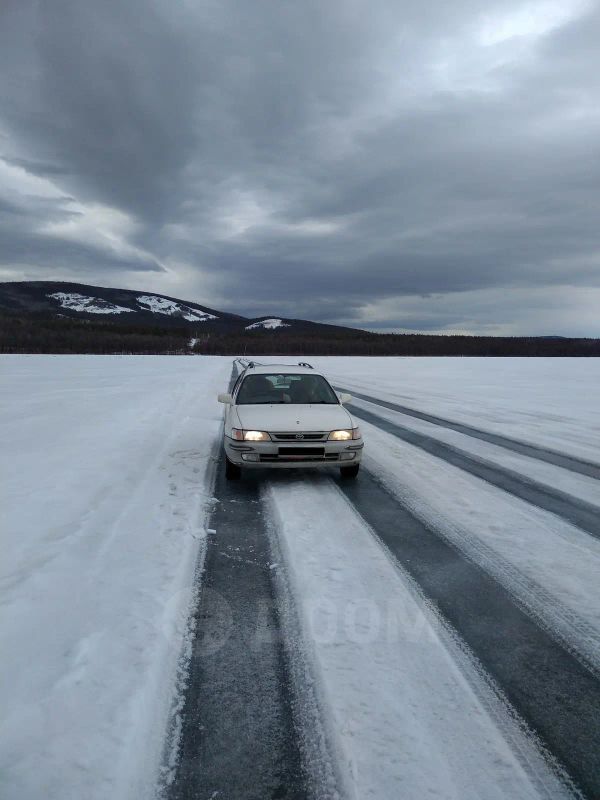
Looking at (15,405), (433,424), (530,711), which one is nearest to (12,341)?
(15,405)

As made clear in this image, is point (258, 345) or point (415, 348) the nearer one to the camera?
point (415, 348)

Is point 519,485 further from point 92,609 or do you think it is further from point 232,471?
point 92,609

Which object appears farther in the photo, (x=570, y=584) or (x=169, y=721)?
(x=570, y=584)

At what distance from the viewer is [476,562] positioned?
3980 mm

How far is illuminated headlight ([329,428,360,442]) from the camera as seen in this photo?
19.6 ft

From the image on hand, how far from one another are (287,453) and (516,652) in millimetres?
3510

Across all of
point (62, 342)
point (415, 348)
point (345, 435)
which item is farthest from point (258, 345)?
point (345, 435)

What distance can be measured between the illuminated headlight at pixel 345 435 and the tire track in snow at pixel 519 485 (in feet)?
6.43

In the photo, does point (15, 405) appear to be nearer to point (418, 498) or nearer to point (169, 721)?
point (418, 498)

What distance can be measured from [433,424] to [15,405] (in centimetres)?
1154

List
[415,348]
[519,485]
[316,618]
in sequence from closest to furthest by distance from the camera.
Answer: [316,618]
[519,485]
[415,348]

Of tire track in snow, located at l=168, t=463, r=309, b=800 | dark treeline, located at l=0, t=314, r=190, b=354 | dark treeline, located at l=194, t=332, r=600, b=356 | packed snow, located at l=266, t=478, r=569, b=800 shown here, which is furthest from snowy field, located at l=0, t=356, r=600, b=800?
dark treeline, located at l=194, t=332, r=600, b=356

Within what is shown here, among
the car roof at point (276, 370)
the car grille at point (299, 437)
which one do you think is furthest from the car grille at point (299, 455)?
the car roof at point (276, 370)

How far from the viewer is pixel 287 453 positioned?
19.4 ft
